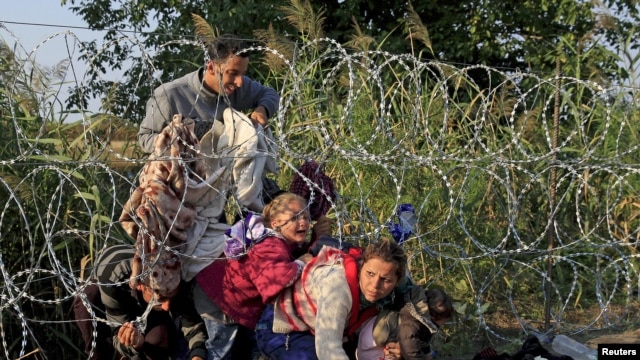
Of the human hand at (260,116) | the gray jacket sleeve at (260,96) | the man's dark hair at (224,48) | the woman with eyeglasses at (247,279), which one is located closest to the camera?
the woman with eyeglasses at (247,279)

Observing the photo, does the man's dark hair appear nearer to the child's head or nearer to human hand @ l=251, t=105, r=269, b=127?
human hand @ l=251, t=105, r=269, b=127

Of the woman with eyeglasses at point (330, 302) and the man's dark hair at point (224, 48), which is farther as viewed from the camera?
the man's dark hair at point (224, 48)

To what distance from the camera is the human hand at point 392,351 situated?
4.24 meters

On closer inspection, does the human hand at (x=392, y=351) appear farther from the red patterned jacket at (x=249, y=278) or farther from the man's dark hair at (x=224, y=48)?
the man's dark hair at (x=224, y=48)

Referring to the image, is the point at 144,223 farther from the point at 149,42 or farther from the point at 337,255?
the point at 149,42

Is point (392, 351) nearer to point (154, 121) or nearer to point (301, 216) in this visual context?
point (301, 216)

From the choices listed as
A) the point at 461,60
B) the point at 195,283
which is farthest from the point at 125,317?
the point at 461,60

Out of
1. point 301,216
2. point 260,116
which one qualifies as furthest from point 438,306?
point 260,116

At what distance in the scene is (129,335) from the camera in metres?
4.42

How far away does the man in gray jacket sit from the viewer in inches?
177

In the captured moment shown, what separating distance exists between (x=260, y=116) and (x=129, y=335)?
1230 mm

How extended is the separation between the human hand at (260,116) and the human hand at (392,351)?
4.13ft

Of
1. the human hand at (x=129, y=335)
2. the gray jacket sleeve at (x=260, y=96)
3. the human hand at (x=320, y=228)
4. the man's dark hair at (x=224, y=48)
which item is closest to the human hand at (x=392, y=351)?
the human hand at (x=320, y=228)

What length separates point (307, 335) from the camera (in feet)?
14.2
